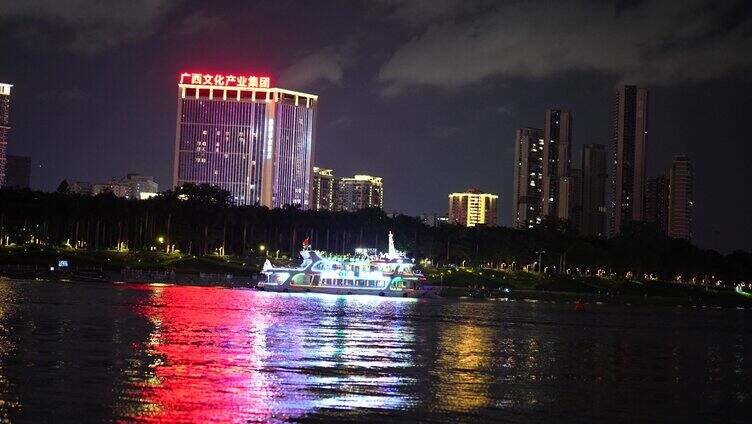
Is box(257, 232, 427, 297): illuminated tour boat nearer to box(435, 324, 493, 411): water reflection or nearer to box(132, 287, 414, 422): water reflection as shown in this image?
box(132, 287, 414, 422): water reflection

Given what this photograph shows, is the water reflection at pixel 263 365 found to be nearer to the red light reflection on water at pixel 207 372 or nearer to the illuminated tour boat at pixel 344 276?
the red light reflection on water at pixel 207 372

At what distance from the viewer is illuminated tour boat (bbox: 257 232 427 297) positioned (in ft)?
495

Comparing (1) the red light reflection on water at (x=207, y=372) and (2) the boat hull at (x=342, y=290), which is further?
(2) the boat hull at (x=342, y=290)

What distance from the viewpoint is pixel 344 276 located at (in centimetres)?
15175

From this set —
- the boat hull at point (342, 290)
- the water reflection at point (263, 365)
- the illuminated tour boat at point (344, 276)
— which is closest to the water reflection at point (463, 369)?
the water reflection at point (263, 365)

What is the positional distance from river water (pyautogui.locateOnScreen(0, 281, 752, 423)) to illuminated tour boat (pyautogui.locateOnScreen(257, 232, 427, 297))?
59157 mm

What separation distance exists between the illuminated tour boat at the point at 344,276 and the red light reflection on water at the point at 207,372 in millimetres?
67958

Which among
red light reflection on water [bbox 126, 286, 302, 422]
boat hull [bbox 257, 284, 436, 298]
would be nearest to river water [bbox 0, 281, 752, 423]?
red light reflection on water [bbox 126, 286, 302, 422]

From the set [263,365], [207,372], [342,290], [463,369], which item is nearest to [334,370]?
[263,365]

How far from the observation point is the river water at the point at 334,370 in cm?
3600

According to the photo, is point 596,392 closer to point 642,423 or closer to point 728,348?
point 642,423

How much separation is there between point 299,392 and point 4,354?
55.6 feet

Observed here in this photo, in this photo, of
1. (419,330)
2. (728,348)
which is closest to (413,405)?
(419,330)

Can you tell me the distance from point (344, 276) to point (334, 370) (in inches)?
4104
